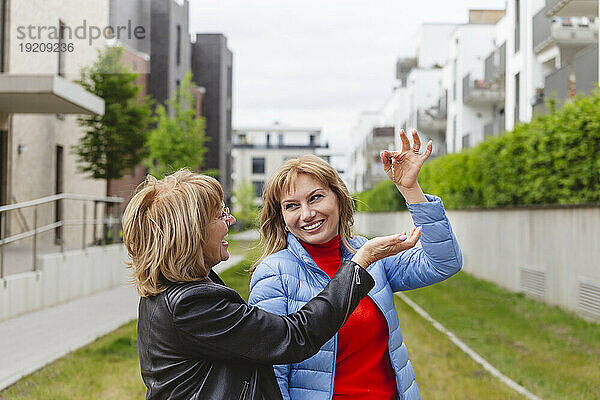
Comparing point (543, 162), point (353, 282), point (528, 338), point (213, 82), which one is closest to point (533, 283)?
point (543, 162)

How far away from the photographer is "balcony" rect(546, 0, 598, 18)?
22281 mm

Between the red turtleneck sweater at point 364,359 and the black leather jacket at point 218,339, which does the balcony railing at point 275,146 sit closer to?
the red turtleneck sweater at point 364,359

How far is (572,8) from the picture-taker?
2303 centimetres

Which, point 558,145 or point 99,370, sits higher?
point 558,145

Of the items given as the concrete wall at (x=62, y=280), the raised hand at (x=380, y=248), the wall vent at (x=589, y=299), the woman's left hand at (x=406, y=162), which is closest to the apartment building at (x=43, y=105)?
the concrete wall at (x=62, y=280)

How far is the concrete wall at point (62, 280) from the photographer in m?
11.4

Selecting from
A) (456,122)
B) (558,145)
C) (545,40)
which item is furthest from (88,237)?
(456,122)

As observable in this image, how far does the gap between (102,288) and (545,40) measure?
17.5 m

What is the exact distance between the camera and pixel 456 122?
134 feet

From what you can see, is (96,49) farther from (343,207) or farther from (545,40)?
(343,207)

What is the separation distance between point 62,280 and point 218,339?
1196 centimetres

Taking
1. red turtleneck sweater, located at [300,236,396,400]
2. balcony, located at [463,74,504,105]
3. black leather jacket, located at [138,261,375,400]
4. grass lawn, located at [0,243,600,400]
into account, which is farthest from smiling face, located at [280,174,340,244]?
balcony, located at [463,74,504,105]

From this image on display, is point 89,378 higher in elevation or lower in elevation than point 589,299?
lower

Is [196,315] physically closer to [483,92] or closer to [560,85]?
[560,85]
